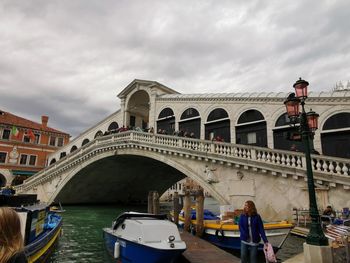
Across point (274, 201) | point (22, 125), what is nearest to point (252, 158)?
point (274, 201)

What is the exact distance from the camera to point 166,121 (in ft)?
66.3

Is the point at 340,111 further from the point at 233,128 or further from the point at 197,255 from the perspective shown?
the point at 197,255

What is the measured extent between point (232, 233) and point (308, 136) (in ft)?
13.2

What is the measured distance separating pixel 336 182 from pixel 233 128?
754 centimetres

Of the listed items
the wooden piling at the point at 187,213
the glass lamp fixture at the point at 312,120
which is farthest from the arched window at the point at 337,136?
the wooden piling at the point at 187,213

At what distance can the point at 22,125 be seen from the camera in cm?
3019

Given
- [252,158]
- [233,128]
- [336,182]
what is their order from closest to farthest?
[336,182]
[252,158]
[233,128]

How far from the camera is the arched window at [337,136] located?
11.8 metres

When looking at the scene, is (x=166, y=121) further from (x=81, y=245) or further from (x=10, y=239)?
(x=10, y=239)

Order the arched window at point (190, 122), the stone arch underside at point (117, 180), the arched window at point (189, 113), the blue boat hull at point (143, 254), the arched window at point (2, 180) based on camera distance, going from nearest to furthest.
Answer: the blue boat hull at point (143, 254) → the arched window at point (190, 122) → the arched window at point (189, 113) → the stone arch underside at point (117, 180) → the arched window at point (2, 180)

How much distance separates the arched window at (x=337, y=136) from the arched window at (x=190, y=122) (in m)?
7.87

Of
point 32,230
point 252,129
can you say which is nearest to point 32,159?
point 252,129

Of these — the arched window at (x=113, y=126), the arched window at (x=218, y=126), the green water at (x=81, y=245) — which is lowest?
the green water at (x=81, y=245)

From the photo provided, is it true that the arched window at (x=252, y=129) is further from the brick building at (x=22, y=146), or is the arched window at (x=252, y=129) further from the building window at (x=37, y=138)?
the building window at (x=37, y=138)
